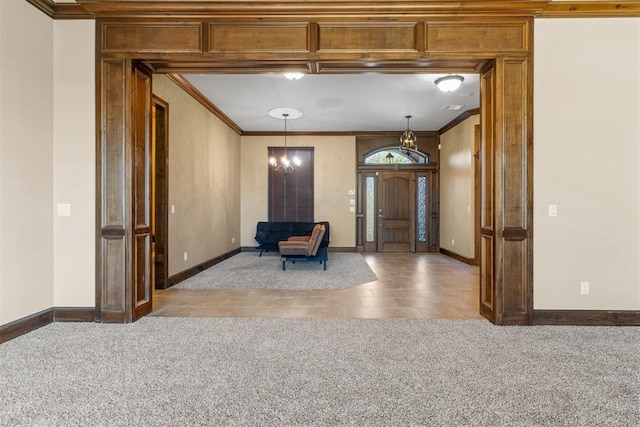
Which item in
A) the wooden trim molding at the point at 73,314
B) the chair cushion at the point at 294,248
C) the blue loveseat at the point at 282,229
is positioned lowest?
the wooden trim molding at the point at 73,314

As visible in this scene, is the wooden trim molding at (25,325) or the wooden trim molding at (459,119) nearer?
the wooden trim molding at (25,325)

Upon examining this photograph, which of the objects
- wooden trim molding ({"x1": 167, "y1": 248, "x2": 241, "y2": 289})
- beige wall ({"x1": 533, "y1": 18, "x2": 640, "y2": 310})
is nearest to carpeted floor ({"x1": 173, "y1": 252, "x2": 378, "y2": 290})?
wooden trim molding ({"x1": 167, "y1": 248, "x2": 241, "y2": 289})

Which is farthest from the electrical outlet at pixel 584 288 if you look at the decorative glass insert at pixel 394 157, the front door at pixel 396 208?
the decorative glass insert at pixel 394 157

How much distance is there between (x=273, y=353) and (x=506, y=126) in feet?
9.67

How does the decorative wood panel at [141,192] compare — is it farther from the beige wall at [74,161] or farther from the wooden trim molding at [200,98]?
the wooden trim molding at [200,98]

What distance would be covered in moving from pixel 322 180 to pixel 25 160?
21.8 feet

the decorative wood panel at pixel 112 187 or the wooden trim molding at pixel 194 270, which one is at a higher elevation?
the decorative wood panel at pixel 112 187

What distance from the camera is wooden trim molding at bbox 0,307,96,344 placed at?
2.91 metres

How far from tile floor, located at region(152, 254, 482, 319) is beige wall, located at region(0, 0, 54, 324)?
1153 millimetres

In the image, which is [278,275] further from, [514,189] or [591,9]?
[591,9]

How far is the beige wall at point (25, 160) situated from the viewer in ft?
9.52

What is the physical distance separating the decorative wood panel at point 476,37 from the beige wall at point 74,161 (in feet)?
11.0

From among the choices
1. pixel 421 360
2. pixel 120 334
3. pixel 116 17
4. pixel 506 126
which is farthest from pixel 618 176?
pixel 116 17

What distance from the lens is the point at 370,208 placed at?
30.5 feet
